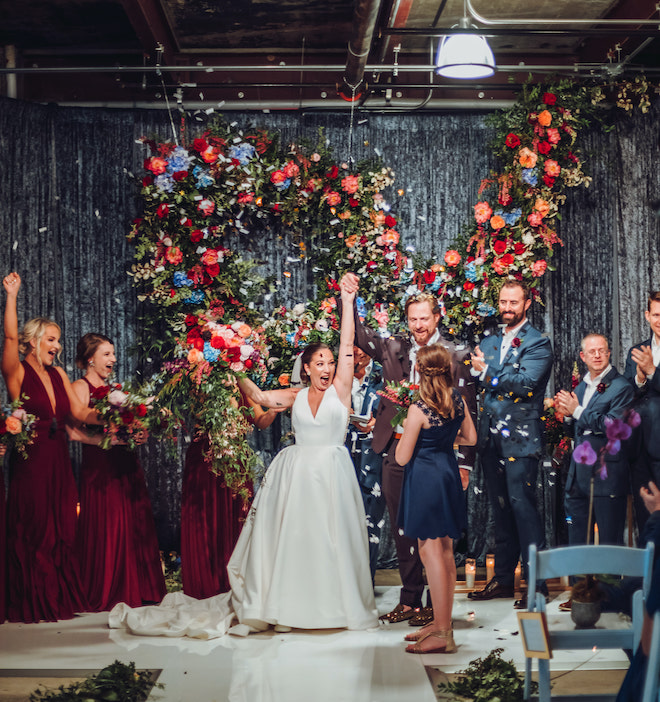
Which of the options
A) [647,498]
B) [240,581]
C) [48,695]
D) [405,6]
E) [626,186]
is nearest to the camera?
[647,498]

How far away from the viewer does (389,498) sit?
605 cm

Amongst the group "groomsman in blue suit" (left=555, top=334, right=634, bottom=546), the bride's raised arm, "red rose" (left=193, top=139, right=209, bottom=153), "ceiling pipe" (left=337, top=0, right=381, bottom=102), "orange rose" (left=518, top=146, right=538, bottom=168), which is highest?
"ceiling pipe" (left=337, top=0, right=381, bottom=102)

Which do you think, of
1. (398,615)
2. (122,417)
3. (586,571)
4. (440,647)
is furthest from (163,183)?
(586,571)

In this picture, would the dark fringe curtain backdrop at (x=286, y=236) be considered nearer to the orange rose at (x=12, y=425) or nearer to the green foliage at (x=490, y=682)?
the orange rose at (x=12, y=425)

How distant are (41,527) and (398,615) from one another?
237 cm

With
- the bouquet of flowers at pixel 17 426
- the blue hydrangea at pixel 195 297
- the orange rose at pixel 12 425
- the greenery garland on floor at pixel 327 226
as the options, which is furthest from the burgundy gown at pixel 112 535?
the blue hydrangea at pixel 195 297

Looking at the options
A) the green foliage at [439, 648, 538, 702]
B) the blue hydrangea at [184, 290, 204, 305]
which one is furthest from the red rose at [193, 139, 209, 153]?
the green foliage at [439, 648, 538, 702]

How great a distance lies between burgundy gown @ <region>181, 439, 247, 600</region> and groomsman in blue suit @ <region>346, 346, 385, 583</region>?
923 mm

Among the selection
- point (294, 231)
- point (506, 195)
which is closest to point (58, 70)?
point (294, 231)

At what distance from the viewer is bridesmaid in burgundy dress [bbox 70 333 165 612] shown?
611 cm

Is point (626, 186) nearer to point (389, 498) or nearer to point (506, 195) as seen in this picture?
point (506, 195)

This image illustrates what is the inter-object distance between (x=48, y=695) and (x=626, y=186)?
18.3 feet

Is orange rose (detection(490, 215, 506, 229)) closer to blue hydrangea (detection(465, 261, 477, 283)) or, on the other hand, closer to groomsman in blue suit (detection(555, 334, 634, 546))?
blue hydrangea (detection(465, 261, 477, 283))

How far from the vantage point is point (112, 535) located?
6.11m
